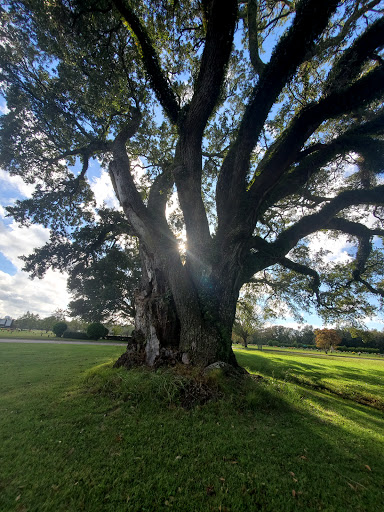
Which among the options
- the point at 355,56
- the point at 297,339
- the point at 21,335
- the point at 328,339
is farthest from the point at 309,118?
the point at 297,339

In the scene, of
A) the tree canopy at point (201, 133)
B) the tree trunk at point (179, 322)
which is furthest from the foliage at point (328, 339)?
the tree trunk at point (179, 322)

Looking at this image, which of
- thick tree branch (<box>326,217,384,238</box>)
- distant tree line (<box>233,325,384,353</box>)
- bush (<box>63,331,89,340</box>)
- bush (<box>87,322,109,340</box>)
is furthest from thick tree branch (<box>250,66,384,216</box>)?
distant tree line (<box>233,325,384,353</box>)

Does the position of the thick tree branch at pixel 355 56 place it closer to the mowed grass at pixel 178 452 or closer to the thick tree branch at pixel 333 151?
the thick tree branch at pixel 333 151

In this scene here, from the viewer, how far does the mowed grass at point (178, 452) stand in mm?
1912

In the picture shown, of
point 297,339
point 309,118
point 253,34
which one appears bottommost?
point 297,339

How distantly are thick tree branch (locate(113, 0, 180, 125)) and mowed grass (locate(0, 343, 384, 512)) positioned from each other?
687 centimetres

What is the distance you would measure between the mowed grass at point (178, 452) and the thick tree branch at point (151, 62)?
687cm

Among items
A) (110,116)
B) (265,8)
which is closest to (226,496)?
(110,116)

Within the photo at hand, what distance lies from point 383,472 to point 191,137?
23.1ft

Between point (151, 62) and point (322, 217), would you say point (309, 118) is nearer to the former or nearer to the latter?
point (322, 217)

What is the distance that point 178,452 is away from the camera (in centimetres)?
250

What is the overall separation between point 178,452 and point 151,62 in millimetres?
8201

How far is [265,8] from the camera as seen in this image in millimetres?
7906

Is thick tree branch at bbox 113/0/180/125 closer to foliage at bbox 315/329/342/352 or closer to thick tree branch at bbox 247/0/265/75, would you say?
thick tree branch at bbox 247/0/265/75
